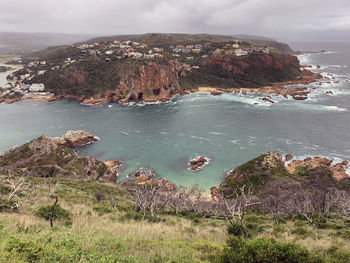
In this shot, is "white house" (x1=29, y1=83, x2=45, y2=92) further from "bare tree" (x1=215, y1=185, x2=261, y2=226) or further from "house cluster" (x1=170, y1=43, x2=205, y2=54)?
"bare tree" (x1=215, y1=185, x2=261, y2=226)

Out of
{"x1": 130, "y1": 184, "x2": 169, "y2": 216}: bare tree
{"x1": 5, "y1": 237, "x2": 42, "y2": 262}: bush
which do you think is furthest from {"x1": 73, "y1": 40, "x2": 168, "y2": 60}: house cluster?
{"x1": 5, "y1": 237, "x2": 42, "y2": 262}: bush

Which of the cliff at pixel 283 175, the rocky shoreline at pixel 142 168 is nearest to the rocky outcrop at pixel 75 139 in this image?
the rocky shoreline at pixel 142 168

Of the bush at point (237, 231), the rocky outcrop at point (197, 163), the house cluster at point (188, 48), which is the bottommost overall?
the rocky outcrop at point (197, 163)

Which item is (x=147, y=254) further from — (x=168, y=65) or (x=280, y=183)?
(x=168, y=65)

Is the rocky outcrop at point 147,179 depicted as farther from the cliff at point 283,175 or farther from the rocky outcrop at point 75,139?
the rocky outcrop at point 75,139

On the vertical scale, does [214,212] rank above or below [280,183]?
above

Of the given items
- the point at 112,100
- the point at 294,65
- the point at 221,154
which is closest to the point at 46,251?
the point at 221,154
